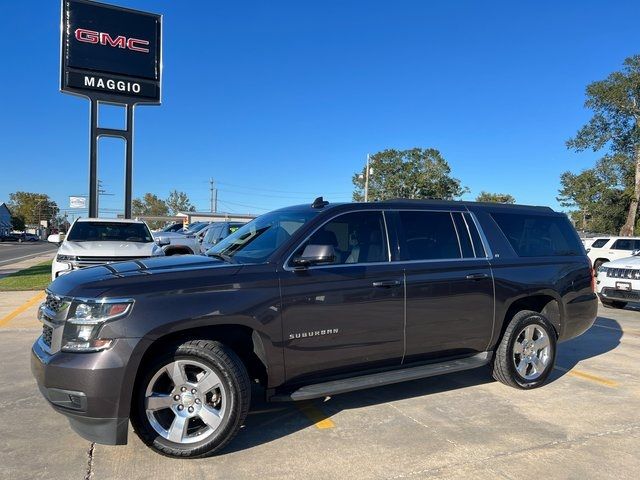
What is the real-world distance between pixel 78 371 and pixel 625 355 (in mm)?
6715

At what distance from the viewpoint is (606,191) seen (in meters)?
46.5

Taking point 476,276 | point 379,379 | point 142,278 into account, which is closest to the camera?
point 142,278

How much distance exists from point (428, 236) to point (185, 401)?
2.57m

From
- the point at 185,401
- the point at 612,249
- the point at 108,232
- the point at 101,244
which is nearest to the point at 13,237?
the point at 108,232

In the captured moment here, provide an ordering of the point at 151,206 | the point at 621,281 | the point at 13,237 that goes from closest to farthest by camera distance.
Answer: the point at 621,281
the point at 13,237
the point at 151,206

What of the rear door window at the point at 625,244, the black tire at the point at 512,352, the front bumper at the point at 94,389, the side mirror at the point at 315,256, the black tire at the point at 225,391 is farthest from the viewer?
the rear door window at the point at 625,244

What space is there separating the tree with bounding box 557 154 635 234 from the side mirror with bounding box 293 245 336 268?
132 ft

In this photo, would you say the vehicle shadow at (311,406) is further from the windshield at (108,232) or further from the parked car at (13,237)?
the parked car at (13,237)

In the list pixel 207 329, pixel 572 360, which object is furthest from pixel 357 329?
pixel 572 360

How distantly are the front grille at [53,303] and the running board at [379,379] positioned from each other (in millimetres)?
1673

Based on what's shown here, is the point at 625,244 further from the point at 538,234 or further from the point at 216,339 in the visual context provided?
the point at 216,339

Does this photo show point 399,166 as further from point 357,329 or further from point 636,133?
point 357,329

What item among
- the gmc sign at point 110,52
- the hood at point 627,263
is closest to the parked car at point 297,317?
the hood at point 627,263

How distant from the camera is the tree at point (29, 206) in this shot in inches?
4328
